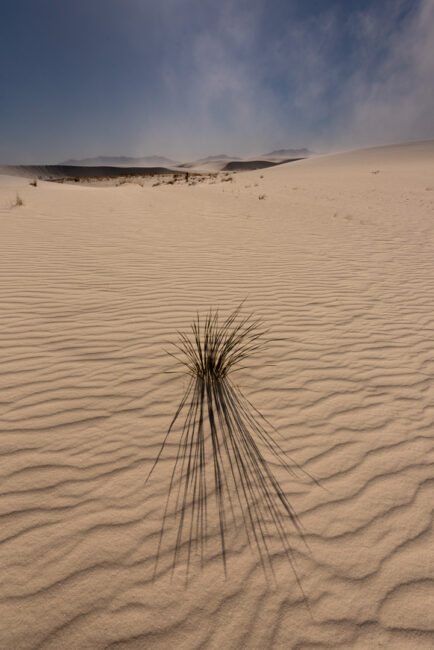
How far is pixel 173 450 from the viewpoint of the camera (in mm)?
2158

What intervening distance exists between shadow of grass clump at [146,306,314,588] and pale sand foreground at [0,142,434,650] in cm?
8

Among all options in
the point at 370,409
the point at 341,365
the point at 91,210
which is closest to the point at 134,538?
the point at 370,409

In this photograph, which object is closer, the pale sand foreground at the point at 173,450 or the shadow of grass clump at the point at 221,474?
the pale sand foreground at the point at 173,450

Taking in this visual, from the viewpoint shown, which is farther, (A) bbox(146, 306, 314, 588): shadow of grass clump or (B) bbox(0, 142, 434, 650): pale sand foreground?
(A) bbox(146, 306, 314, 588): shadow of grass clump

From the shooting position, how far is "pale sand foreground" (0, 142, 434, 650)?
55.9 inches

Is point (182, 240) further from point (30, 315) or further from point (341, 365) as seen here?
point (341, 365)

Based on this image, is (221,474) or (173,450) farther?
(173,450)

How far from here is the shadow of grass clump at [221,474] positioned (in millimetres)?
1699

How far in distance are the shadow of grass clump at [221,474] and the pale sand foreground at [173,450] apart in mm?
75

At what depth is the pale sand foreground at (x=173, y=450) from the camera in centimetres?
142

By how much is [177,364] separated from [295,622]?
1.93 meters

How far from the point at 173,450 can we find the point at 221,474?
348mm

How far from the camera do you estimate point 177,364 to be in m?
2.98

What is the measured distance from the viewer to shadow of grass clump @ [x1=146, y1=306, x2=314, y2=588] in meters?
1.70
